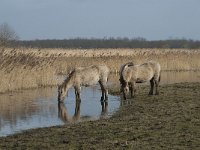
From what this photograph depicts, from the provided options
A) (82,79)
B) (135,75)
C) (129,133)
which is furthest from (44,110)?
(129,133)

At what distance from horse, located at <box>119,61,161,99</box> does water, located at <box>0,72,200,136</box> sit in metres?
0.79

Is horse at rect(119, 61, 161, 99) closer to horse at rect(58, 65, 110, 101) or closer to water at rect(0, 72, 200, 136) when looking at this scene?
water at rect(0, 72, 200, 136)

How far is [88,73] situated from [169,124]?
28.1 ft

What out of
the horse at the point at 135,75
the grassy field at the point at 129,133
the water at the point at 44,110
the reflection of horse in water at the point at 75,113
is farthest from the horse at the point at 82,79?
the grassy field at the point at 129,133

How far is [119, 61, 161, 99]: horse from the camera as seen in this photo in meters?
20.5

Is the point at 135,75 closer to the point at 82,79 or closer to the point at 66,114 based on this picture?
the point at 82,79

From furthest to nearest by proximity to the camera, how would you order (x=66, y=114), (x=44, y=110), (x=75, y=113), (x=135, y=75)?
(x=135, y=75) < (x=44, y=110) < (x=75, y=113) < (x=66, y=114)

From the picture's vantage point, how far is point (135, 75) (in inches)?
821

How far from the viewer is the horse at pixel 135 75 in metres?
20.5

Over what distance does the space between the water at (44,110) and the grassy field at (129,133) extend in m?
1.22

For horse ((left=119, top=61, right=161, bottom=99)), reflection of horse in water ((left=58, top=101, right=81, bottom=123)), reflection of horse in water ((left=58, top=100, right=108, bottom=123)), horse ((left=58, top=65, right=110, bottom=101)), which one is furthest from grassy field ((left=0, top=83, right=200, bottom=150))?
horse ((left=58, top=65, right=110, bottom=101))

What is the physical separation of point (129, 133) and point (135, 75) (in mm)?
9266

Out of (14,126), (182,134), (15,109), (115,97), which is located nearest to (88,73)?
(115,97)

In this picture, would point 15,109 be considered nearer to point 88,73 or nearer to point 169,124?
point 88,73
